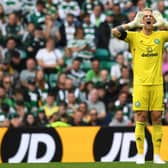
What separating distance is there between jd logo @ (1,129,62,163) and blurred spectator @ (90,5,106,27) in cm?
593

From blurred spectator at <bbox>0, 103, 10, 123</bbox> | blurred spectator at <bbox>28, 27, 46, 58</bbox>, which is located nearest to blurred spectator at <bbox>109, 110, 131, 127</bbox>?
blurred spectator at <bbox>0, 103, 10, 123</bbox>

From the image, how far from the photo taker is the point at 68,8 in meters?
22.1

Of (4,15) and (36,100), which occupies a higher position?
(4,15)

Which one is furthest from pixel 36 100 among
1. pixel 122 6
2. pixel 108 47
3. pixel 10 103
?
pixel 122 6

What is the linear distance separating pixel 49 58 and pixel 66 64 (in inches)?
16.6

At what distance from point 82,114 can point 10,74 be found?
260 centimetres

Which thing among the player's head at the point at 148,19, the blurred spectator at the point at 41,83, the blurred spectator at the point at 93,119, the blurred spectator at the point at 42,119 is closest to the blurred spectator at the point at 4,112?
the blurred spectator at the point at 42,119

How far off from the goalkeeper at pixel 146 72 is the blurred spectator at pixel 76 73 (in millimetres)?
7077

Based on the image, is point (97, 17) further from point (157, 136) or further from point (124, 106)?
point (157, 136)

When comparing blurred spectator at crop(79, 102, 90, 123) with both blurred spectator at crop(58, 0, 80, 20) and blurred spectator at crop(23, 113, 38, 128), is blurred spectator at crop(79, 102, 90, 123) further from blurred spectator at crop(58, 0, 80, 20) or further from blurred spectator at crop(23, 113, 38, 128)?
blurred spectator at crop(58, 0, 80, 20)

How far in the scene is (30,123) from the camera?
18484 millimetres

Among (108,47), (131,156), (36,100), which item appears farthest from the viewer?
(108,47)

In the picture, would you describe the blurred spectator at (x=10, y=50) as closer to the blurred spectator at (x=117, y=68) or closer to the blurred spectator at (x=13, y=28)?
the blurred spectator at (x=13, y=28)

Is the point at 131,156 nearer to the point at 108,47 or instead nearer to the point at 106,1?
the point at 108,47
